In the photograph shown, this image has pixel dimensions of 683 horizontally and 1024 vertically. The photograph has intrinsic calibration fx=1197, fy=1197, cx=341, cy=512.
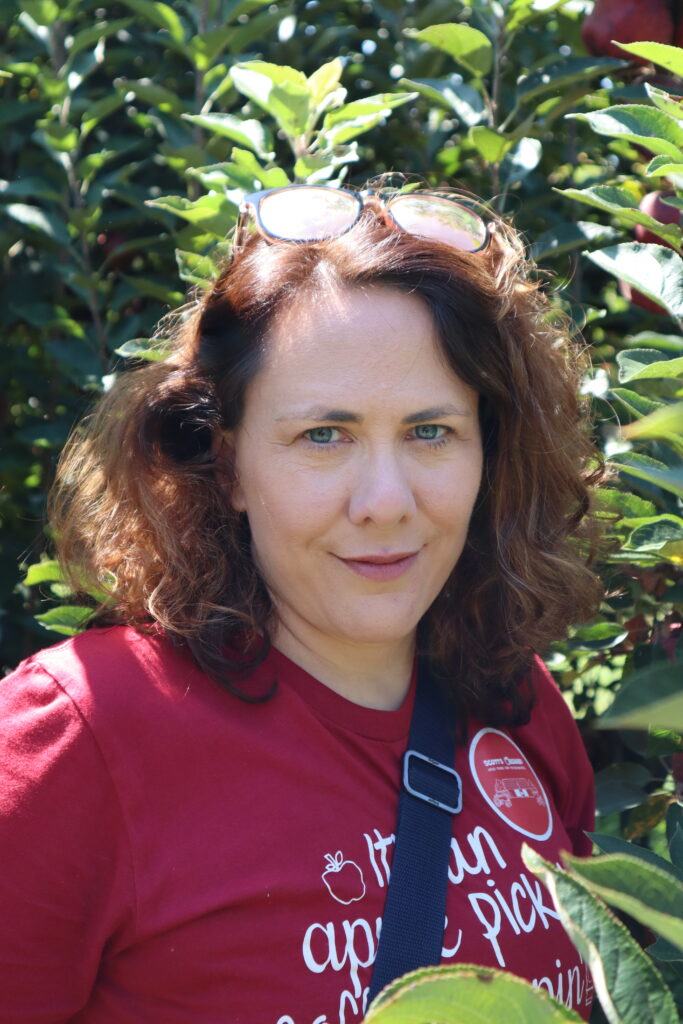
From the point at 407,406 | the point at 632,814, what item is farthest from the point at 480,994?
the point at 632,814

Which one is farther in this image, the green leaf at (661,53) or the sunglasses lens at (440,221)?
the sunglasses lens at (440,221)

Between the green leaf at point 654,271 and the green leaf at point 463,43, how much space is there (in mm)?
507

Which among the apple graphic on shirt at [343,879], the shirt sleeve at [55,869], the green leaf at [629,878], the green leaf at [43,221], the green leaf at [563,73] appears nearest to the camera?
the green leaf at [629,878]

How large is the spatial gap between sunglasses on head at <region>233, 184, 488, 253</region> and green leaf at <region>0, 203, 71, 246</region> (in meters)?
0.61

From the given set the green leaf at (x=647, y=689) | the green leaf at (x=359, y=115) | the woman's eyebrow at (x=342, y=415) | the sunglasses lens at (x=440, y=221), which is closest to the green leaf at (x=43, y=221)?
the green leaf at (x=359, y=115)

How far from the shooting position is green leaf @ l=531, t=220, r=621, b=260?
204 cm

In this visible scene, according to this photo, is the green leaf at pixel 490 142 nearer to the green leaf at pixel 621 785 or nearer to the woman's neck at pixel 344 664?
the woman's neck at pixel 344 664

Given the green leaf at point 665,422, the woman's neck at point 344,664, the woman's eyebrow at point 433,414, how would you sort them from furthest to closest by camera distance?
the woman's neck at point 344,664
the woman's eyebrow at point 433,414
the green leaf at point 665,422

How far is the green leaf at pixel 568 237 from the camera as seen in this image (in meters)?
2.04

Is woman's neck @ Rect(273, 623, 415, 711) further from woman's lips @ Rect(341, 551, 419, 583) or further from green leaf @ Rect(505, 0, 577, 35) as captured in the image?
green leaf @ Rect(505, 0, 577, 35)

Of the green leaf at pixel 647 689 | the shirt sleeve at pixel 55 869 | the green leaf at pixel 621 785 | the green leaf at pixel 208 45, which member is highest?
the green leaf at pixel 208 45

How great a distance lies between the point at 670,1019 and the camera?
682 mm

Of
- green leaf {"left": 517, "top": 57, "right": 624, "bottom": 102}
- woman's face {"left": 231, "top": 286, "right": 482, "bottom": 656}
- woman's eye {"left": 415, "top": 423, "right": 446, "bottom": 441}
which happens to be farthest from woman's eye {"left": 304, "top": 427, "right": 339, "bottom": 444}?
green leaf {"left": 517, "top": 57, "right": 624, "bottom": 102}

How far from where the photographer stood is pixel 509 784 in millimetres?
1641
